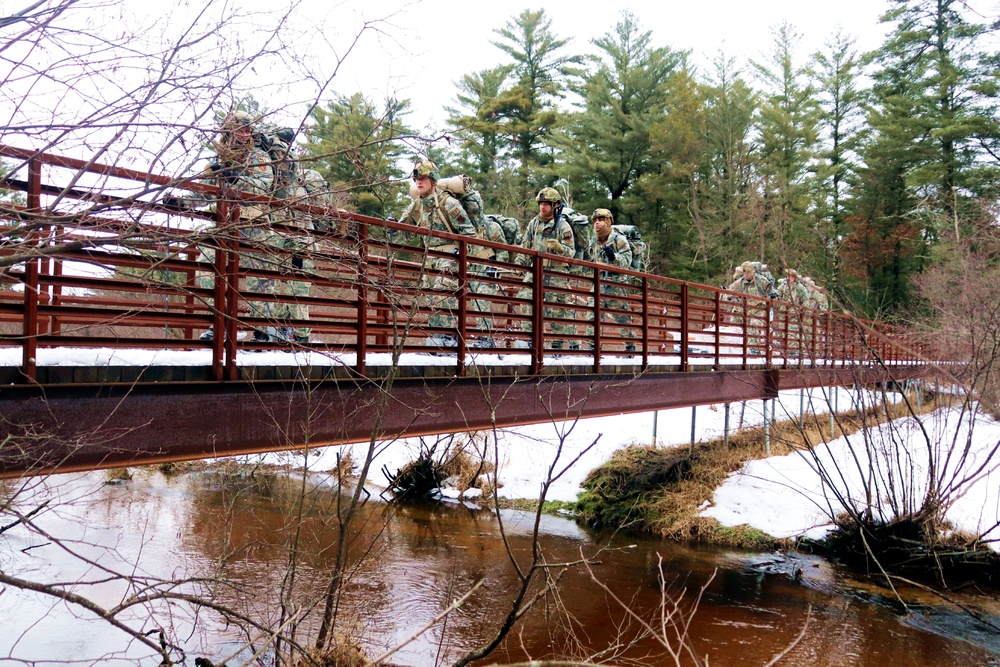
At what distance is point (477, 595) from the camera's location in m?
8.73

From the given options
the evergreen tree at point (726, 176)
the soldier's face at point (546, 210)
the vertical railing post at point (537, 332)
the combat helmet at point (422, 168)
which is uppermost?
the evergreen tree at point (726, 176)

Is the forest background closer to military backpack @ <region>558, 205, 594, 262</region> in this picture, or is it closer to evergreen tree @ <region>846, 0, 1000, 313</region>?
evergreen tree @ <region>846, 0, 1000, 313</region>

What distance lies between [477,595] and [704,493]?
5.74m

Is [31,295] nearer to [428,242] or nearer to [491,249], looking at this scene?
[428,242]

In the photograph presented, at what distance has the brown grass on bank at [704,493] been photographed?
456 inches

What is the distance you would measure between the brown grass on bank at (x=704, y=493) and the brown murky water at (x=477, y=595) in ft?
1.82

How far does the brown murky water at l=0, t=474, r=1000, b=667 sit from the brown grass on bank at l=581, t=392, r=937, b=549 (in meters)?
0.56

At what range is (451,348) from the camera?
6469 millimetres

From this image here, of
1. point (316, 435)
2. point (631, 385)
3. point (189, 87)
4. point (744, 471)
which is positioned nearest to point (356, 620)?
point (316, 435)

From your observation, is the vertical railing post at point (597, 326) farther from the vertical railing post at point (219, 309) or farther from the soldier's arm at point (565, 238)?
the vertical railing post at point (219, 309)

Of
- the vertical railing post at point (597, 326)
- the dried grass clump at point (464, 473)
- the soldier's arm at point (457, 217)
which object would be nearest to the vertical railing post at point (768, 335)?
the vertical railing post at point (597, 326)

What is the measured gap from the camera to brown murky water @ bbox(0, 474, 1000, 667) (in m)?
6.85

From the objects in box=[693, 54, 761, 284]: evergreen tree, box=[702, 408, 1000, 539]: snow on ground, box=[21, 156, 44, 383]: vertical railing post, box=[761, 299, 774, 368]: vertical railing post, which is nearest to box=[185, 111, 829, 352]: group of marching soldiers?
box=[21, 156, 44, 383]: vertical railing post

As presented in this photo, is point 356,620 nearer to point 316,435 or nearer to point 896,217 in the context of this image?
point 316,435
